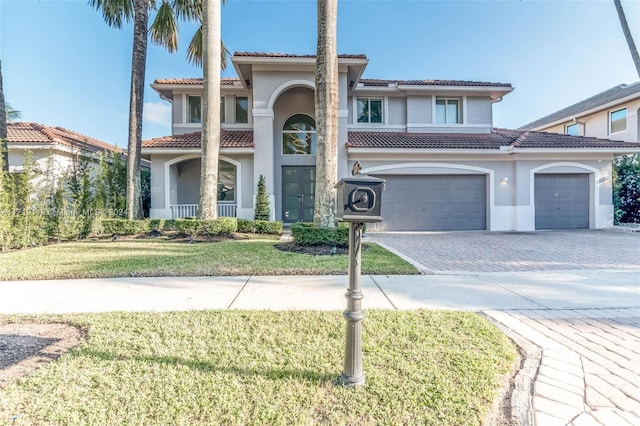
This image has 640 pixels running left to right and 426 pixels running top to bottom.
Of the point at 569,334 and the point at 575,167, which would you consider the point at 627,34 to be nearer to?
the point at 575,167

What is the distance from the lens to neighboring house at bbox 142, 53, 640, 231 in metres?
13.2

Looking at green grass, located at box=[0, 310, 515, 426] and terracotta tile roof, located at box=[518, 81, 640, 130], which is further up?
terracotta tile roof, located at box=[518, 81, 640, 130]

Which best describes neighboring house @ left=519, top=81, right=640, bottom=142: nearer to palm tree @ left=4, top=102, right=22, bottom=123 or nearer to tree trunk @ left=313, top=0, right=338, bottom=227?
tree trunk @ left=313, top=0, right=338, bottom=227

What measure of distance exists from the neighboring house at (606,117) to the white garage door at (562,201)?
8496 millimetres

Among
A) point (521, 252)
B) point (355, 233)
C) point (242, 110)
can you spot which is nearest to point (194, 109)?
point (242, 110)

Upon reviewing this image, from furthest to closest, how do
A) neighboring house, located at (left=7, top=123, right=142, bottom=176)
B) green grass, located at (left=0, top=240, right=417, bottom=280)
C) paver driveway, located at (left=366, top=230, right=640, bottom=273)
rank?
neighboring house, located at (left=7, top=123, right=142, bottom=176) → paver driveway, located at (left=366, top=230, right=640, bottom=273) → green grass, located at (left=0, top=240, right=417, bottom=280)

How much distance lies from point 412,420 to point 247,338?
1.76m

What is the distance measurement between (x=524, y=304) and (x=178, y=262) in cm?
647

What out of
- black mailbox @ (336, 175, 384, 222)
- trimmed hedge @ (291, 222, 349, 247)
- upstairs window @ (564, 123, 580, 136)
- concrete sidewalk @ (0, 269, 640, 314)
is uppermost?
upstairs window @ (564, 123, 580, 136)

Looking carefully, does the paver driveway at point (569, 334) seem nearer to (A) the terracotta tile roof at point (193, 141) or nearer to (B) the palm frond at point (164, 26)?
(A) the terracotta tile roof at point (193, 141)

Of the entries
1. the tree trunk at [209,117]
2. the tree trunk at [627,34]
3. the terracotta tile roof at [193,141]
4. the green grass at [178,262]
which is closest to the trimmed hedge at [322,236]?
the green grass at [178,262]

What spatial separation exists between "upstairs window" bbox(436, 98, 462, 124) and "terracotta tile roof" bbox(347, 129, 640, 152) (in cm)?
91

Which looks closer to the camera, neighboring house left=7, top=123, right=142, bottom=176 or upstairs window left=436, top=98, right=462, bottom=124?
neighboring house left=7, top=123, right=142, bottom=176

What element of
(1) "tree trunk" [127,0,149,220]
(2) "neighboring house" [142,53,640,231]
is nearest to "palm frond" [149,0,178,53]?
(1) "tree trunk" [127,0,149,220]
